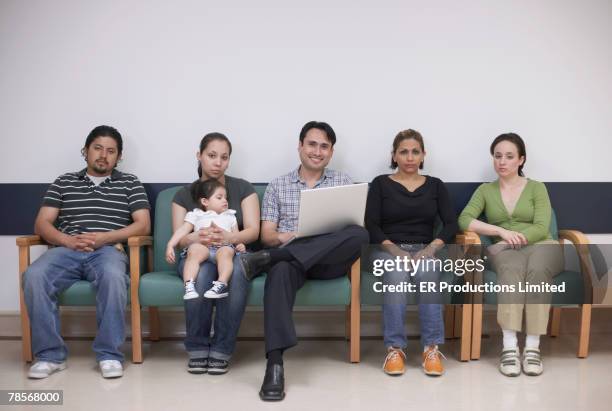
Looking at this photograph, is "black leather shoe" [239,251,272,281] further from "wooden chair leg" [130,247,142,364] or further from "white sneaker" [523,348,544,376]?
"white sneaker" [523,348,544,376]

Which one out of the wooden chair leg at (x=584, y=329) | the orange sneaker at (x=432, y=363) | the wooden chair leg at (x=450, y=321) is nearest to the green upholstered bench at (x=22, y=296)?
the orange sneaker at (x=432, y=363)

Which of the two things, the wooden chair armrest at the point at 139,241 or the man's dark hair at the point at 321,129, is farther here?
the man's dark hair at the point at 321,129

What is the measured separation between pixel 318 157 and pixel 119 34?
62.4 inches

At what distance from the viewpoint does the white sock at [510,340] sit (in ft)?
10.2

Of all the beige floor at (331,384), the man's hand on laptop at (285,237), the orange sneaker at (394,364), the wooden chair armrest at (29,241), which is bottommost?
the beige floor at (331,384)

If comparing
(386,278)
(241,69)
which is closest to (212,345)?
(386,278)

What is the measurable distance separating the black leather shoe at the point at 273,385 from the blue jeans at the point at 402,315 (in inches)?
26.6

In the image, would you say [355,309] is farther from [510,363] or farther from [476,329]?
[510,363]

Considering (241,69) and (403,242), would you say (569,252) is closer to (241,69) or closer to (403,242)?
(403,242)

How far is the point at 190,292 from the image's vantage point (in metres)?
2.97

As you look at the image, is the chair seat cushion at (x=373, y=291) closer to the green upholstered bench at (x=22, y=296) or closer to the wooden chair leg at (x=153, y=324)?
the green upholstered bench at (x=22, y=296)

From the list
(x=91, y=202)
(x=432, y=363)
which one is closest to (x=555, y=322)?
(x=432, y=363)

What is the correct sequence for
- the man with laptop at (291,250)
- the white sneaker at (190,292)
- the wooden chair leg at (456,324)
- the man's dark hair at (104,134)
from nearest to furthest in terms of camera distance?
1. the man with laptop at (291,250)
2. the white sneaker at (190,292)
3. the man's dark hair at (104,134)
4. the wooden chair leg at (456,324)

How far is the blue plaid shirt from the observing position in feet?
11.5
